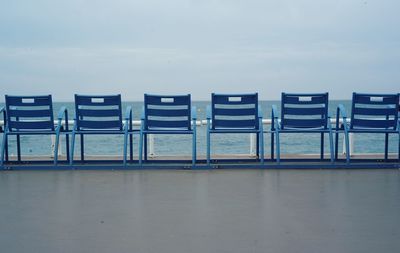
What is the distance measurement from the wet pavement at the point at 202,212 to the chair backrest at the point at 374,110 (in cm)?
81

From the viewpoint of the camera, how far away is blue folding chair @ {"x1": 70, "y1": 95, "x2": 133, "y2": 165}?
6.28 meters

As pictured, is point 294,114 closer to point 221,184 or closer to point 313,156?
point 313,156

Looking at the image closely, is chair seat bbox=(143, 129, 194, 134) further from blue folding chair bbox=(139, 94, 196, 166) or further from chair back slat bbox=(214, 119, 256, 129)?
chair back slat bbox=(214, 119, 256, 129)

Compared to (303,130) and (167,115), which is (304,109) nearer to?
(303,130)

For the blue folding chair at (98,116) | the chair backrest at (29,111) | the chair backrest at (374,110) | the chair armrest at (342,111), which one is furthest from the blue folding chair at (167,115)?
the chair backrest at (374,110)

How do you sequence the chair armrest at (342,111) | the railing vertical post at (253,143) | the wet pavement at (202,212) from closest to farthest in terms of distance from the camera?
the wet pavement at (202,212)
the chair armrest at (342,111)
the railing vertical post at (253,143)

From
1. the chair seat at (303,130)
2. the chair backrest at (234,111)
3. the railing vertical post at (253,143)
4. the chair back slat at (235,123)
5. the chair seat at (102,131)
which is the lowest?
the railing vertical post at (253,143)

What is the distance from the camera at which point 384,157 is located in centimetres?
646

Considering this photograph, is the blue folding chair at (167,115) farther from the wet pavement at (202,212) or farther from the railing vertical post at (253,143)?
the railing vertical post at (253,143)

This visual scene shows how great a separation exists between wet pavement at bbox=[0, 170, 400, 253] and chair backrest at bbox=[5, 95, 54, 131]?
94cm

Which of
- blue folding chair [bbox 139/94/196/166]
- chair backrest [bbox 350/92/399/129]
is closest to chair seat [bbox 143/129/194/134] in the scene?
blue folding chair [bbox 139/94/196/166]

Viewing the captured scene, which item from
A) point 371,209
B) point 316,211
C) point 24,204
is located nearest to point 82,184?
point 24,204

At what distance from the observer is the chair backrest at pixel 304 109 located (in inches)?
245

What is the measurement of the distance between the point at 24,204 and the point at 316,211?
228 centimetres
